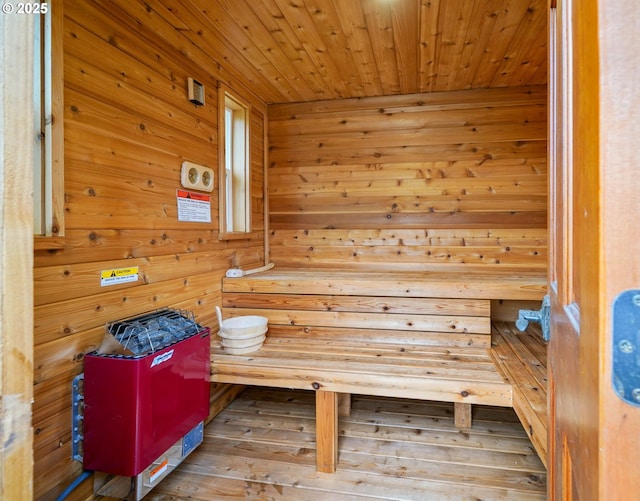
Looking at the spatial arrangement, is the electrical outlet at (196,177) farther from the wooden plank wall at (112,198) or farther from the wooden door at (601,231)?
the wooden door at (601,231)

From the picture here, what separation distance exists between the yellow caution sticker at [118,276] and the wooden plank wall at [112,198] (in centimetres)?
2

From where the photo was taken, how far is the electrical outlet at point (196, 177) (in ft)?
6.82

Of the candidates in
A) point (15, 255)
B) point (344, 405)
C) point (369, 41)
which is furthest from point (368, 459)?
point (369, 41)

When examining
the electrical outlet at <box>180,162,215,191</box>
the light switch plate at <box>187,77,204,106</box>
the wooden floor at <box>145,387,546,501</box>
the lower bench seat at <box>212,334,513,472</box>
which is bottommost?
the wooden floor at <box>145,387,546,501</box>

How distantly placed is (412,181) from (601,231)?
288 centimetres

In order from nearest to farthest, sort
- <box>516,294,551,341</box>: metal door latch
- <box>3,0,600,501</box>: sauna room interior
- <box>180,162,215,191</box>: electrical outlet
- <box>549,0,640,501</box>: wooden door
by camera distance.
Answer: <box>549,0,640,501</box>: wooden door < <box>516,294,551,341</box>: metal door latch < <box>3,0,600,501</box>: sauna room interior < <box>180,162,215,191</box>: electrical outlet

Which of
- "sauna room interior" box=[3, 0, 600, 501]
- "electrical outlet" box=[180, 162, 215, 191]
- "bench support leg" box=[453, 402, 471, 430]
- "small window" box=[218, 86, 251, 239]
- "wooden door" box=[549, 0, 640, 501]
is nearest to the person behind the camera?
"wooden door" box=[549, 0, 640, 501]

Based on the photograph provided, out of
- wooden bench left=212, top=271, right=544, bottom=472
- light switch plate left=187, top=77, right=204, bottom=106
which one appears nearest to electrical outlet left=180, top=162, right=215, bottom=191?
light switch plate left=187, top=77, right=204, bottom=106

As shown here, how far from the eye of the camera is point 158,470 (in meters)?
1.52

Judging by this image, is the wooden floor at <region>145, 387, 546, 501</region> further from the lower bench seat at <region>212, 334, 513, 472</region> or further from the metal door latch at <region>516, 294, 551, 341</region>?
the metal door latch at <region>516, 294, 551, 341</region>

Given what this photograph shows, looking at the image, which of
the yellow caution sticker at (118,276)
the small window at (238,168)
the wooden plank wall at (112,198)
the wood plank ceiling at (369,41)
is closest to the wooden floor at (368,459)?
the wooden plank wall at (112,198)

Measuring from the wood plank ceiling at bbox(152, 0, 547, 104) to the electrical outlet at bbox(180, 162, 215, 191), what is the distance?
75cm

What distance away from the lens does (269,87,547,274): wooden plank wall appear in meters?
2.97

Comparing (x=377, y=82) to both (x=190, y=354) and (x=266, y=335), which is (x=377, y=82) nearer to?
(x=266, y=335)
